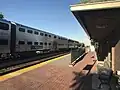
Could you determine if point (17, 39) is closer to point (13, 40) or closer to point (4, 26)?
point (13, 40)

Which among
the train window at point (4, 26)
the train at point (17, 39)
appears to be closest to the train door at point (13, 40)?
the train at point (17, 39)

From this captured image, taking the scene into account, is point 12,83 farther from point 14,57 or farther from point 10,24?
point 14,57

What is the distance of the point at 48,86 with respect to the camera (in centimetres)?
902

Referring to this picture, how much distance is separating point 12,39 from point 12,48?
927mm

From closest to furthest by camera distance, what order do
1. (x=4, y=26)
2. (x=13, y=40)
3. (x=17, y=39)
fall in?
(x=4, y=26) → (x=13, y=40) → (x=17, y=39)

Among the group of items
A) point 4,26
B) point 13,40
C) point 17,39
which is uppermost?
point 4,26

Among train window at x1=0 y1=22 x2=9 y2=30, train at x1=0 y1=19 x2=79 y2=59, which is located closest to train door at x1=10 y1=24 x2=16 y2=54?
train at x1=0 y1=19 x2=79 y2=59

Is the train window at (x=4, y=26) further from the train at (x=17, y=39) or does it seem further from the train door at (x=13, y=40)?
the train door at (x=13, y=40)

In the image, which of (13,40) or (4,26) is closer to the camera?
(4,26)

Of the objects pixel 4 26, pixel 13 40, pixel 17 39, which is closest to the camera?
pixel 4 26

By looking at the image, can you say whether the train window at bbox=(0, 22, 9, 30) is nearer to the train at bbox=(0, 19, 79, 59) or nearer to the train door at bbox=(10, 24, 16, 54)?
the train at bbox=(0, 19, 79, 59)

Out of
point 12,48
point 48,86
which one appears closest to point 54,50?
point 12,48

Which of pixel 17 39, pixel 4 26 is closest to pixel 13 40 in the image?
pixel 17 39

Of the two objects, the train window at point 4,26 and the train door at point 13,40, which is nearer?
the train window at point 4,26
